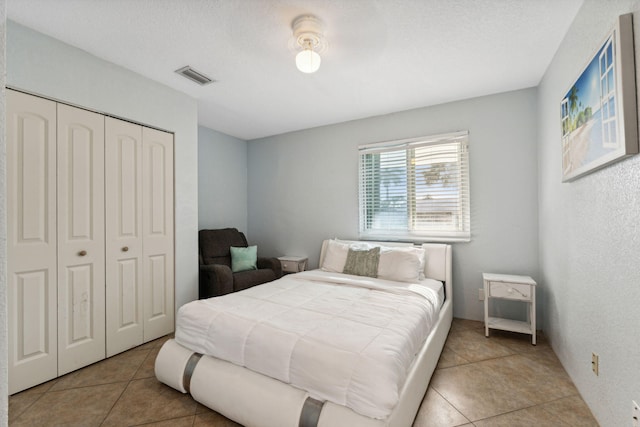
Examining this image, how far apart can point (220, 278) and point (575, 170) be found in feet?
10.5

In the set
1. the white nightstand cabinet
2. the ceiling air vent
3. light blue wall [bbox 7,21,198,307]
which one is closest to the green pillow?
light blue wall [bbox 7,21,198,307]

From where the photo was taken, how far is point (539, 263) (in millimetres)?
2898

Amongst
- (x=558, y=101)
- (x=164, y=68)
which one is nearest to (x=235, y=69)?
(x=164, y=68)

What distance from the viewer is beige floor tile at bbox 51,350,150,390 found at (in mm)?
2088

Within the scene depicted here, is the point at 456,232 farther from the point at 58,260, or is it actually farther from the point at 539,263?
the point at 58,260

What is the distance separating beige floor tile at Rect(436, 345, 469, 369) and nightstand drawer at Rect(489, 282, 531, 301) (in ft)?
2.32

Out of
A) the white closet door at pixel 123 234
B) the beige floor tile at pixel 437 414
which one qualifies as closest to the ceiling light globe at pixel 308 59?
the white closet door at pixel 123 234

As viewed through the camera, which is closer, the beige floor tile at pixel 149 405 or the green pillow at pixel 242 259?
the beige floor tile at pixel 149 405

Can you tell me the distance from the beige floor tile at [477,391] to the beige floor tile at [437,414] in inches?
1.8

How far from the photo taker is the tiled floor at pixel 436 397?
5.51ft

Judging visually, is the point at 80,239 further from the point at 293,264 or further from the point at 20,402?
the point at 293,264

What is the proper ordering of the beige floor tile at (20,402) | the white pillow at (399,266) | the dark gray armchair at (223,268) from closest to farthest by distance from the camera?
1. the beige floor tile at (20,402)
2. the white pillow at (399,266)
3. the dark gray armchair at (223,268)

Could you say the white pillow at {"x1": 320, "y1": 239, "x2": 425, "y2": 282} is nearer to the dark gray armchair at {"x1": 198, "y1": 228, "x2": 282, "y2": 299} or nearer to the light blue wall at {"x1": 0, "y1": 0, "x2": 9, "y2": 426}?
the dark gray armchair at {"x1": 198, "y1": 228, "x2": 282, "y2": 299}

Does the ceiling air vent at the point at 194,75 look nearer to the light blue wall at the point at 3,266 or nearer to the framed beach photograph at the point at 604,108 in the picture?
the light blue wall at the point at 3,266
